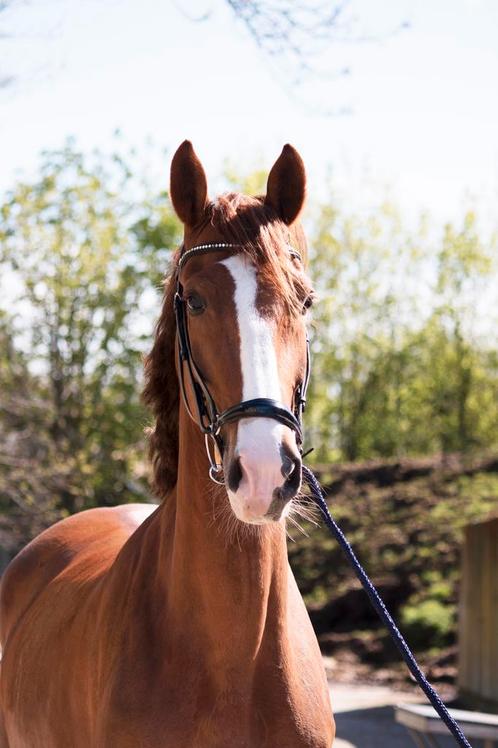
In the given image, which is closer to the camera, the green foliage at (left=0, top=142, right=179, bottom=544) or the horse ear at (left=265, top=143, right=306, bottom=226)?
the horse ear at (left=265, top=143, right=306, bottom=226)

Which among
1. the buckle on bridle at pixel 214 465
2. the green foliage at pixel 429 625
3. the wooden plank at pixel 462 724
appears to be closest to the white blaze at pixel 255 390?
the buckle on bridle at pixel 214 465

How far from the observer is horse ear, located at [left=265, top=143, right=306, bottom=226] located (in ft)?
9.46

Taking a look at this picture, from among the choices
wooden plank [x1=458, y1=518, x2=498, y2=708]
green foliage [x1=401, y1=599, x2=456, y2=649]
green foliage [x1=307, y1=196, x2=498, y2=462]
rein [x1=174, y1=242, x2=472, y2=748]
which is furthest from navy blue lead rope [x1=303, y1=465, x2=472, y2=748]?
green foliage [x1=307, y1=196, x2=498, y2=462]

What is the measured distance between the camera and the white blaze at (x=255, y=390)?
2.21 m

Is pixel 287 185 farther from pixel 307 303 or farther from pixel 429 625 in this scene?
pixel 429 625

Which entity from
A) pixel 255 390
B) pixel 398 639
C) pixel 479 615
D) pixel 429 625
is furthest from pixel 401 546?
pixel 255 390

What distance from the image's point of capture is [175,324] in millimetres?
2984

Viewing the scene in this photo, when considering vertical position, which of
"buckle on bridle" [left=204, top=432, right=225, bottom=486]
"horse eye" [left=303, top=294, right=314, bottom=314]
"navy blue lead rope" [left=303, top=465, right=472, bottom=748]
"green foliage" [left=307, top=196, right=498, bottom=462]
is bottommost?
"navy blue lead rope" [left=303, top=465, right=472, bottom=748]

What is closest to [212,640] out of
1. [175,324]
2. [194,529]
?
[194,529]

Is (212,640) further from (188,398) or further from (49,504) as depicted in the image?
(49,504)

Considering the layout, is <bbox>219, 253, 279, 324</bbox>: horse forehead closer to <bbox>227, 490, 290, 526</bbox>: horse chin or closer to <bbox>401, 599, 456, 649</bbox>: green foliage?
<bbox>227, 490, 290, 526</bbox>: horse chin

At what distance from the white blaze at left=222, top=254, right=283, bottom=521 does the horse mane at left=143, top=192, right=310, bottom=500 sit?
7cm

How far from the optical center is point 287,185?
2.90 meters

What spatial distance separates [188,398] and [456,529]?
43.9 ft
